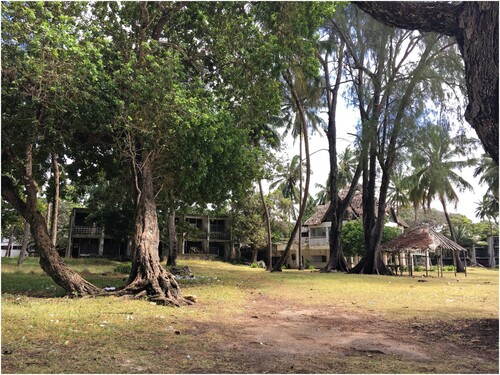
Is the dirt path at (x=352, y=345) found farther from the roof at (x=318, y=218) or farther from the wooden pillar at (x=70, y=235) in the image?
the roof at (x=318, y=218)

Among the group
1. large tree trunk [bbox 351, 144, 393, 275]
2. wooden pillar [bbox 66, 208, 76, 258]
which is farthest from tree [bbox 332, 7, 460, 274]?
wooden pillar [bbox 66, 208, 76, 258]

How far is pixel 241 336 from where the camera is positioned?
6383mm

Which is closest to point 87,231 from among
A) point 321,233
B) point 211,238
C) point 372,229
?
point 211,238

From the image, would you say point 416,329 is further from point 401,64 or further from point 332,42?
point 332,42

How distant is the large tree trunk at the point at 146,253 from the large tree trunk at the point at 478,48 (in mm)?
6971

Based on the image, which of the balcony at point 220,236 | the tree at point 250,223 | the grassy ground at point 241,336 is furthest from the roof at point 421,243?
the balcony at point 220,236

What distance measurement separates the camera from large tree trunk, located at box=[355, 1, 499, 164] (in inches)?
229

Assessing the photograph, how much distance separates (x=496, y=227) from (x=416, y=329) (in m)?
61.4

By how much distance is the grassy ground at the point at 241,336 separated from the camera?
466cm

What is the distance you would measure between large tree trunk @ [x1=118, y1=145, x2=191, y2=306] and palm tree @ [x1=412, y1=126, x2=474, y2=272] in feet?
49.1

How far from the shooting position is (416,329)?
23.7 feet

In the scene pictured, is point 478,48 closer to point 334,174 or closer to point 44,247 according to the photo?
point 44,247

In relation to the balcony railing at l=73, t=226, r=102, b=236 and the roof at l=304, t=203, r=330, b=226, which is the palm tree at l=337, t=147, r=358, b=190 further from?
the balcony railing at l=73, t=226, r=102, b=236

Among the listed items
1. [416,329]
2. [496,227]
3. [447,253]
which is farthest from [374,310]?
[496,227]
